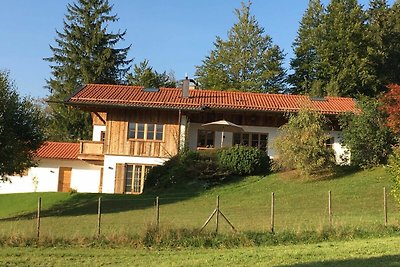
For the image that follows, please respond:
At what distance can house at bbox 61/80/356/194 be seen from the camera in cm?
3086

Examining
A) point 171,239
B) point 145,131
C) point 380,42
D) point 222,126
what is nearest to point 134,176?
point 145,131

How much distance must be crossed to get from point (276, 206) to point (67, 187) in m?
19.9

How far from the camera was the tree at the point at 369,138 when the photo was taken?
2628 cm

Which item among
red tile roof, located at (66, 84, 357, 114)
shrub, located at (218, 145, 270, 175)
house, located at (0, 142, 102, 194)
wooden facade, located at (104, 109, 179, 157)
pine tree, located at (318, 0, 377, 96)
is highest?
pine tree, located at (318, 0, 377, 96)

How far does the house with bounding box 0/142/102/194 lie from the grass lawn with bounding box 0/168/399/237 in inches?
292

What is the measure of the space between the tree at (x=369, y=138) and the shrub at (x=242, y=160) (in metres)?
4.62

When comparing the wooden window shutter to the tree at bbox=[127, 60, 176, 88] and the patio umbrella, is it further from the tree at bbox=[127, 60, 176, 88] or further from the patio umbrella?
the tree at bbox=[127, 60, 176, 88]

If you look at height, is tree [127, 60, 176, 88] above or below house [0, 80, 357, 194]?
above

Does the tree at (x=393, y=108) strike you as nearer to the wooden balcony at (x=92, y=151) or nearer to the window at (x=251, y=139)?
the window at (x=251, y=139)

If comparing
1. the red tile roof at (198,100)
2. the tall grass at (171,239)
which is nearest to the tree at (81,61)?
the red tile roof at (198,100)

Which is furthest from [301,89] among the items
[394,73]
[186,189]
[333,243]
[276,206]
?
[333,243]

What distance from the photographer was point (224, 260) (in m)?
10.3

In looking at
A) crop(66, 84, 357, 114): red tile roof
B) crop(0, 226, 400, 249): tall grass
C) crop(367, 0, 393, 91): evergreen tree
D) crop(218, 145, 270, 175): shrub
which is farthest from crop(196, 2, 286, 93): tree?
crop(0, 226, 400, 249): tall grass

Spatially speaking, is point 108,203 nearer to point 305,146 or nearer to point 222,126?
point 222,126
